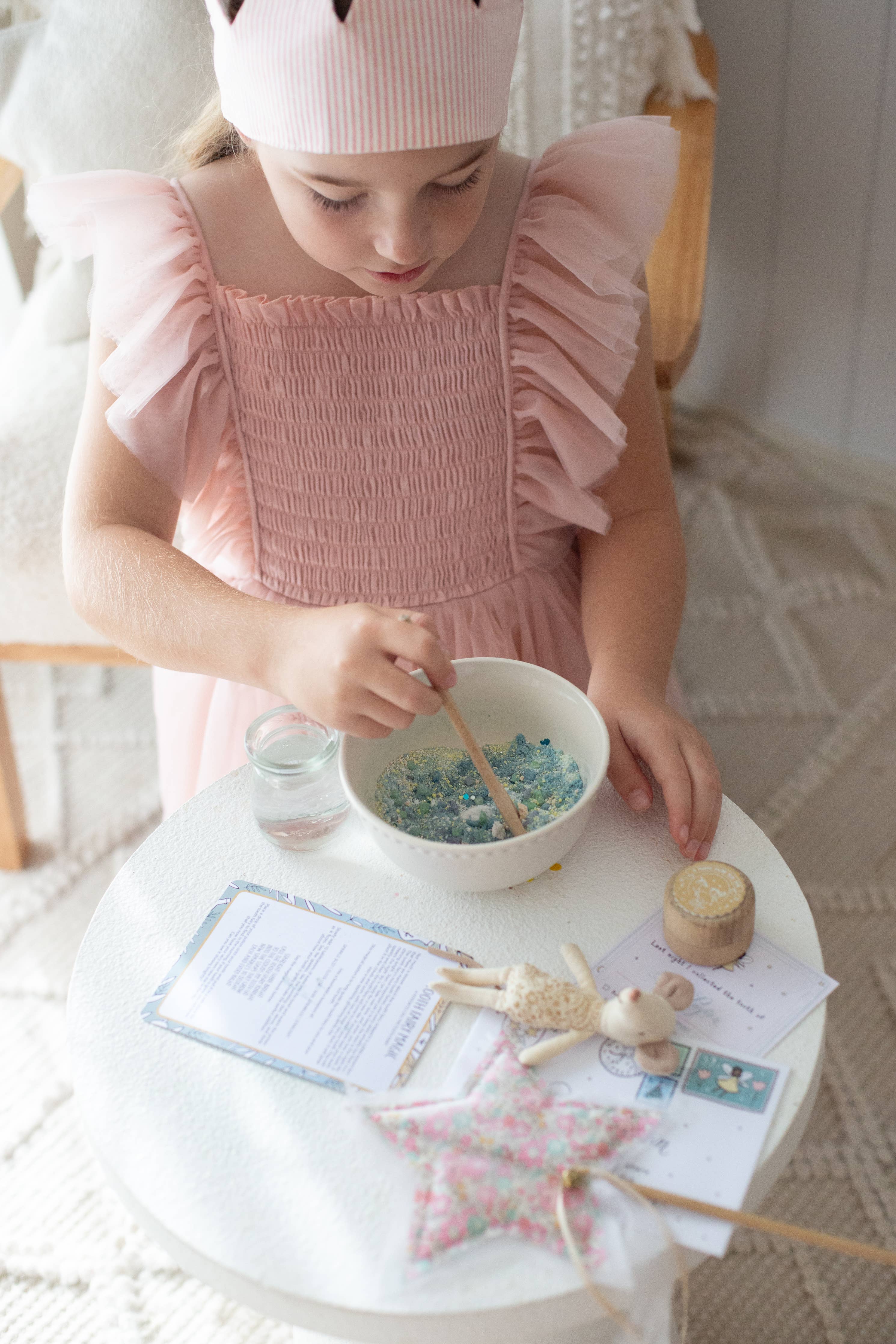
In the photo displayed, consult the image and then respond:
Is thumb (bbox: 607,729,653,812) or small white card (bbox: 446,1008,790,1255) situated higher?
thumb (bbox: 607,729,653,812)

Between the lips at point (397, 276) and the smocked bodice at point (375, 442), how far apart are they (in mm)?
89

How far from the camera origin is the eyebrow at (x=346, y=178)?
69 cm

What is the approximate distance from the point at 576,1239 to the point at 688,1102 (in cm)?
9

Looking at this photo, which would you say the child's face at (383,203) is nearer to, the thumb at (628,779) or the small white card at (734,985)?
the thumb at (628,779)

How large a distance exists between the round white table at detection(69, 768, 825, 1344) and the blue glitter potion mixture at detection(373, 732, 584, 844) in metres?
0.04

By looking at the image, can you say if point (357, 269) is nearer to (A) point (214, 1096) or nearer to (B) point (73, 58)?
(A) point (214, 1096)

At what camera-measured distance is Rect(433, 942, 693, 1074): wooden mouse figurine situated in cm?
58

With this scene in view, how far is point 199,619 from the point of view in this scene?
0.77m

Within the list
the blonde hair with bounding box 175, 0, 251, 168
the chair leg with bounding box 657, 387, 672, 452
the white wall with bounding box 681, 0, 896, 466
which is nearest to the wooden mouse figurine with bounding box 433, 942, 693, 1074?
the blonde hair with bounding box 175, 0, 251, 168

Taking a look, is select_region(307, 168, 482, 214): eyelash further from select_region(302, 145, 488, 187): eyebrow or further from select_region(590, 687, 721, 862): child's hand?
select_region(590, 687, 721, 862): child's hand

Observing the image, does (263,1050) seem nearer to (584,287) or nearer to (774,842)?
(584,287)

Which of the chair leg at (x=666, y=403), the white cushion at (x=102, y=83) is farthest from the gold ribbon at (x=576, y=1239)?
the white cushion at (x=102, y=83)

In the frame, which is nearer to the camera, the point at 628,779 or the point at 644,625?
the point at 628,779

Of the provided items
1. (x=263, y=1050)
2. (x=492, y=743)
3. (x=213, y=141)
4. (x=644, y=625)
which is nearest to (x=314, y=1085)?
(x=263, y=1050)
